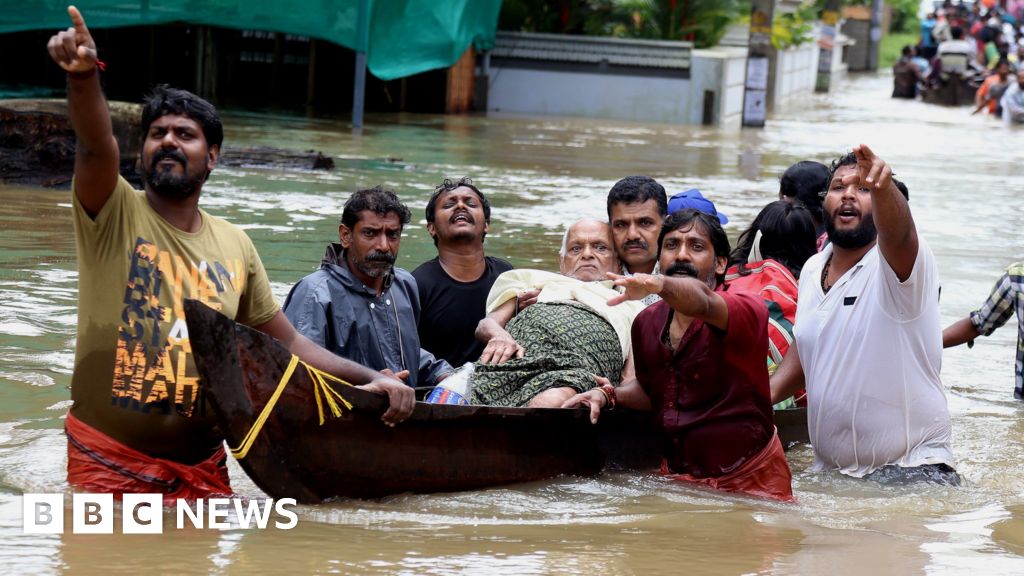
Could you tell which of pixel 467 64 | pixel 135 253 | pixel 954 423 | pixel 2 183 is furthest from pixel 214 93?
pixel 135 253

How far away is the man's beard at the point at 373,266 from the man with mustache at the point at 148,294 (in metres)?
1.05

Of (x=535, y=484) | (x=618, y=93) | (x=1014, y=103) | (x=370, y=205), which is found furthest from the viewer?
(x=1014, y=103)

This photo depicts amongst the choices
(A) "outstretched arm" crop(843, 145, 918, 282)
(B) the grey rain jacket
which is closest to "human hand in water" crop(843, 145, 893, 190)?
(A) "outstretched arm" crop(843, 145, 918, 282)

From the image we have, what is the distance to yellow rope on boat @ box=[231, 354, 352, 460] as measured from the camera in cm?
470

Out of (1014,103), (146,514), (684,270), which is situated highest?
(1014,103)

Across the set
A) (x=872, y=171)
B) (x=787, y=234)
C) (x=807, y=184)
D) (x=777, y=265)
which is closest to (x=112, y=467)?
(x=872, y=171)

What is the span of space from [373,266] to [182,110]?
54.6 inches

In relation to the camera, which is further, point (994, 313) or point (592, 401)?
point (994, 313)

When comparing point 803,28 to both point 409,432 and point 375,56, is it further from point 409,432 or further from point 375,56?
point 409,432

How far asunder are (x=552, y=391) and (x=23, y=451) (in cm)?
229

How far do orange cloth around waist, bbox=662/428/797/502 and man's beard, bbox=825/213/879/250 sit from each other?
2.78 ft

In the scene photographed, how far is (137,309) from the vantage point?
436 cm

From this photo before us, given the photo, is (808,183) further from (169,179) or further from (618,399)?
(169,179)

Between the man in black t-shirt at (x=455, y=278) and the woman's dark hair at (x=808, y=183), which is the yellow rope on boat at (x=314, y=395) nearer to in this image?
the man in black t-shirt at (x=455, y=278)
